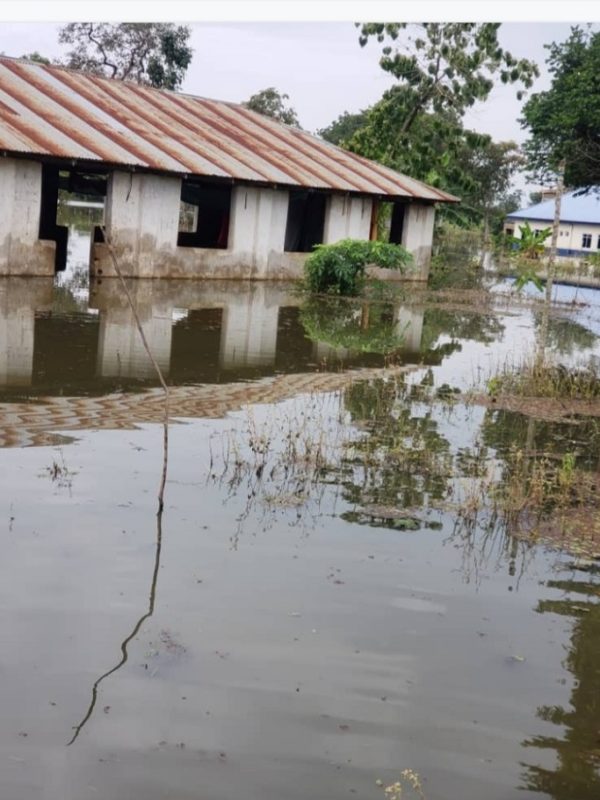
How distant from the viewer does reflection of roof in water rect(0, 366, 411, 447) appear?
338 inches

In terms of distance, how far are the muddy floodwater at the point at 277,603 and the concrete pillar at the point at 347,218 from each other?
1672cm

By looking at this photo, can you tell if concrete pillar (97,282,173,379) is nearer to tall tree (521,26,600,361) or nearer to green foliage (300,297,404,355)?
green foliage (300,297,404,355)

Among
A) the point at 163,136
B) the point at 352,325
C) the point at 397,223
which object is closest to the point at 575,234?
the point at 397,223

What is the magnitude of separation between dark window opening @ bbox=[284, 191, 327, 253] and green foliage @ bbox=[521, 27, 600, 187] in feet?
28.0

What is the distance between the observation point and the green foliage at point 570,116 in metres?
19.4

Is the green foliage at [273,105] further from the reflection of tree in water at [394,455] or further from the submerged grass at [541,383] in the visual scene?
the reflection of tree in water at [394,455]

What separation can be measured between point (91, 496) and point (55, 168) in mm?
19576

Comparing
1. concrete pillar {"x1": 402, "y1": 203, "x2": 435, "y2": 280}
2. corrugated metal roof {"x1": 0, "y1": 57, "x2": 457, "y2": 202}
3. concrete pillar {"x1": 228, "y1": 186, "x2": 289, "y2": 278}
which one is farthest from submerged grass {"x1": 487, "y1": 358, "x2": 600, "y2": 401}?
concrete pillar {"x1": 402, "y1": 203, "x2": 435, "y2": 280}

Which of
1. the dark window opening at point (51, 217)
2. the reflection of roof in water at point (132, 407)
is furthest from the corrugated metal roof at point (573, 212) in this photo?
the reflection of roof in water at point (132, 407)

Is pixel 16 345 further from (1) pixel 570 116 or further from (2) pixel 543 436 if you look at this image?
(1) pixel 570 116

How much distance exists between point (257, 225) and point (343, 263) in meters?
3.85

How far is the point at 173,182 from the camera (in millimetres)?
23406

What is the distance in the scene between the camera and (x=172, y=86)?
50688 mm

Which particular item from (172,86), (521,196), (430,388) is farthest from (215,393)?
(521,196)
